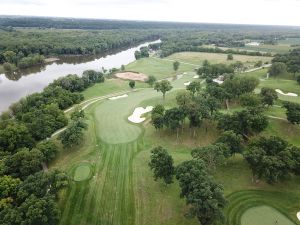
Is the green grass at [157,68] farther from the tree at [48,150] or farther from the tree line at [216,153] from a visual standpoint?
the tree at [48,150]

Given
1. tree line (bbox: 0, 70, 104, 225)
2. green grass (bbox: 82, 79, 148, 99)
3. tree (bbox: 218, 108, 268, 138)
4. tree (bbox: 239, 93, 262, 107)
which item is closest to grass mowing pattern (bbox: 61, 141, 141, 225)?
tree line (bbox: 0, 70, 104, 225)

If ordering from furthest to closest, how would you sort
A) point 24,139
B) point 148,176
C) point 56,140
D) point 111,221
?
point 56,140
point 24,139
point 148,176
point 111,221

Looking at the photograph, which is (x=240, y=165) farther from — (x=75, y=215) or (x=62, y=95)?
(x=62, y=95)

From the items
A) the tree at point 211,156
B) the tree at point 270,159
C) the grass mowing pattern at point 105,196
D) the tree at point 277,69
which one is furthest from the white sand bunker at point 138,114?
the tree at point 277,69

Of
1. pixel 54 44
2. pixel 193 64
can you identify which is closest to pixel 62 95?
pixel 193 64

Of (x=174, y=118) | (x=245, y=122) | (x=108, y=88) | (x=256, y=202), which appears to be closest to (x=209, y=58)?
(x=108, y=88)

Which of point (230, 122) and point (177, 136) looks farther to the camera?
point (177, 136)

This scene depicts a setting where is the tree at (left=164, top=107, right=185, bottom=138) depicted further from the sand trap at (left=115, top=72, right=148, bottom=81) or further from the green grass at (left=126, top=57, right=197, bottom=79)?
the green grass at (left=126, top=57, right=197, bottom=79)
